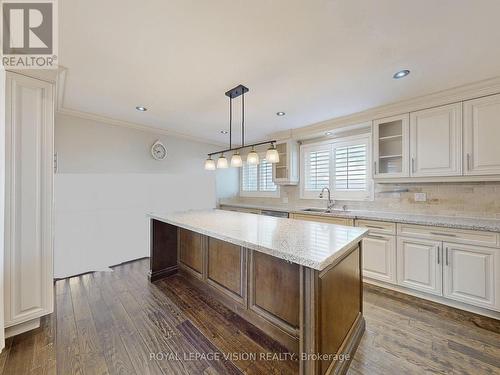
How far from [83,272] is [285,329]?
3024mm

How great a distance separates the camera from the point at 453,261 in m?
2.20

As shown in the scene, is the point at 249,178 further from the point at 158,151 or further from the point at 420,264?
the point at 420,264

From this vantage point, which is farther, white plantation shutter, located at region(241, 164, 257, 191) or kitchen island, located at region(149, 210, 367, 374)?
white plantation shutter, located at region(241, 164, 257, 191)

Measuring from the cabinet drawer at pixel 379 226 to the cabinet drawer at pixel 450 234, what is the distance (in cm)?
7

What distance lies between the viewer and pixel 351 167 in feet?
11.6

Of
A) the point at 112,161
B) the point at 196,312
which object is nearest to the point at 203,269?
the point at 196,312

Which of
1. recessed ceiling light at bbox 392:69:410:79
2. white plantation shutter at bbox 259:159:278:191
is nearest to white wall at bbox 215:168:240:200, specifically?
white plantation shutter at bbox 259:159:278:191

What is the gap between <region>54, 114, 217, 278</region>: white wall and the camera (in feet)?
9.77

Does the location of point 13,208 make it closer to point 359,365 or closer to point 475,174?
point 359,365

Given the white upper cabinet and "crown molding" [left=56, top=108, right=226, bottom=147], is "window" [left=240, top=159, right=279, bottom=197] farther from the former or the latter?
the white upper cabinet

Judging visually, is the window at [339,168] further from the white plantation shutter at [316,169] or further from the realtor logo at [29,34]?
the realtor logo at [29,34]

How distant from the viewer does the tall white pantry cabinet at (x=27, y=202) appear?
5.76ft

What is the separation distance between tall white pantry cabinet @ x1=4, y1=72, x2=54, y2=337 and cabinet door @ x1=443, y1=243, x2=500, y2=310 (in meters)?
4.00

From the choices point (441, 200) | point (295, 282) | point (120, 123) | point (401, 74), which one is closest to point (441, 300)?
point (441, 200)
